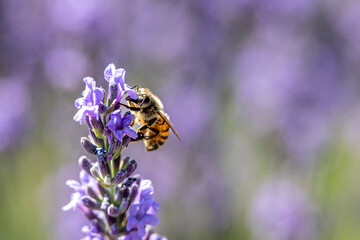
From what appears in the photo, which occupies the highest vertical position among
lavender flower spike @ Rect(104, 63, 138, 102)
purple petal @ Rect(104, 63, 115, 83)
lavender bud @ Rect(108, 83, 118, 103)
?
purple petal @ Rect(104, 63, 115, 83)

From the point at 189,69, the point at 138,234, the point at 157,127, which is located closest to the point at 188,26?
the point at 189,69

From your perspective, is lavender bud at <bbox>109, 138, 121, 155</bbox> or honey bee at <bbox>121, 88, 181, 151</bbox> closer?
lavender bud at <bbox>109, 138, 121, 155</bbox>

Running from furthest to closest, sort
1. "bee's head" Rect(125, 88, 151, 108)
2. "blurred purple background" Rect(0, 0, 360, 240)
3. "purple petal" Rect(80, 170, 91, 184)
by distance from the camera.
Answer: "blurred purple background" Rect(0, 0, 360, 240) < "bee's head" Rect(125, 88, 151, 108) < "purple petal" Rect(80, 170, 91, 184)

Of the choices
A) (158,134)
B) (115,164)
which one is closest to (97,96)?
(115,164)

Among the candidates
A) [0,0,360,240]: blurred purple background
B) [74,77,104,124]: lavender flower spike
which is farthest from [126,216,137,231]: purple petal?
[0,0,360,240]: blurred purple background

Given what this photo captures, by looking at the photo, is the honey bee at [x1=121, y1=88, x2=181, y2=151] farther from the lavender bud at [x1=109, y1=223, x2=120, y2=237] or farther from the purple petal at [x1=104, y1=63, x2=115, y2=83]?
the lavender bud at [x1=109, y1=223, x2=120, y2=237]

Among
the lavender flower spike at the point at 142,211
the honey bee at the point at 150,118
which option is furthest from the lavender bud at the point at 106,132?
the honey bee at the point at 150,118

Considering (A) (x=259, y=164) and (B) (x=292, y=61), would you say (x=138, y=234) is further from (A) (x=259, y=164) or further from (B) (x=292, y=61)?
(B) (x=292, y=61)
